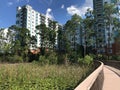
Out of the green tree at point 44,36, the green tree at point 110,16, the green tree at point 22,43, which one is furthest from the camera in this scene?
the green tree at point 44,36

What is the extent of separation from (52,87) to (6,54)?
63.3m

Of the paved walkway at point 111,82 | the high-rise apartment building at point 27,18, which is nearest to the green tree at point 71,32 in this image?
the paved walkway at point 111,82

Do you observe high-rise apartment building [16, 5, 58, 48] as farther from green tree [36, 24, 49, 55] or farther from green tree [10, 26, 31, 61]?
green tree [36, 24, 49, 55]

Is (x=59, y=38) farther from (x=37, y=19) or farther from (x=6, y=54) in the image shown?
(x=37, y=19)

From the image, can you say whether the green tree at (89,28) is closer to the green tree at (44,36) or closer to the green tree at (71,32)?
the green tree at (71,32)

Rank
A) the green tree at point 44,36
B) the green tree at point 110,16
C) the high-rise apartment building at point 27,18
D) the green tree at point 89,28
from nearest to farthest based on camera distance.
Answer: the green tree at point 110,16, the green tree at point 89,28, the green tree at point 44,36, the high-rise apartment building at point 27,18

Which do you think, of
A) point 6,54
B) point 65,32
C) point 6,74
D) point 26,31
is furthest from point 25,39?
point 6,74

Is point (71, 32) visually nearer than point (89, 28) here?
No

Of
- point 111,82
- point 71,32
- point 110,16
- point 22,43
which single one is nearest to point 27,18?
point 22,43

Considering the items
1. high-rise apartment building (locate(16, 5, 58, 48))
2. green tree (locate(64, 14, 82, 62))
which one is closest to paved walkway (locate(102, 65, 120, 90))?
green tree (locate(64, 14, 82, 62))

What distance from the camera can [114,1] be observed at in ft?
148

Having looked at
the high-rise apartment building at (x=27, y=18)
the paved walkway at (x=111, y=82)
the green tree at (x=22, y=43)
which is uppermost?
the high-rise apartment building at (x=27, y=18)

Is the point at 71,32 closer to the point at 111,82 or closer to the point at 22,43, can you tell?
the point at 22,43

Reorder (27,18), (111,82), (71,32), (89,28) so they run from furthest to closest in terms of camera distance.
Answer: (27,18), (71,32), (89,28), (111,82)
